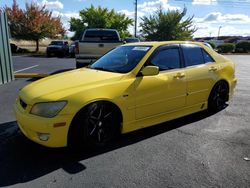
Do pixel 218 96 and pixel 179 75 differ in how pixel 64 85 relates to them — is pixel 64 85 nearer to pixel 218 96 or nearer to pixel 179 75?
pixel 179 75

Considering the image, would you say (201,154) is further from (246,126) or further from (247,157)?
(246,126)

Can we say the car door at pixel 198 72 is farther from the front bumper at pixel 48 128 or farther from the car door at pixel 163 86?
the front bumper at pixel 48 128

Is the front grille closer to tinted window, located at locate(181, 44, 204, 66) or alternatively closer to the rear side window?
tinted window, located at locate(181, 44, 204, 66)

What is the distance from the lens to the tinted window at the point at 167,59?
489 cm

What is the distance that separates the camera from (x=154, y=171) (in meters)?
3.49

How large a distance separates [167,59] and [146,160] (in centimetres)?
202

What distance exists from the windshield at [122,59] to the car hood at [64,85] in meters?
0.23

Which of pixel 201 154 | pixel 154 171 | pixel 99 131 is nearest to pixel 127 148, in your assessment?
pixel 99 131

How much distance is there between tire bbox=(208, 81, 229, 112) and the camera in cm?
585

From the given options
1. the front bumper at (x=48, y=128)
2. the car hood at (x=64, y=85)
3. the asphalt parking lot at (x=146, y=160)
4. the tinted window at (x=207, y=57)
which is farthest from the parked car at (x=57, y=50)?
the front bumper at (x=48, y=128)

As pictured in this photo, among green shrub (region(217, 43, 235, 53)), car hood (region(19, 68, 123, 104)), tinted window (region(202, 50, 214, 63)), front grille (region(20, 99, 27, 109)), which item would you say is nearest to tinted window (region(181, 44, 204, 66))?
tinted window (region(202, 50, 214, 63))

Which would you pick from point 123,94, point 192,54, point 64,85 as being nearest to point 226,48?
point 192,54

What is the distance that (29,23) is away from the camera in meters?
28.6

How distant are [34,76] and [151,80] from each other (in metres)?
7.32
